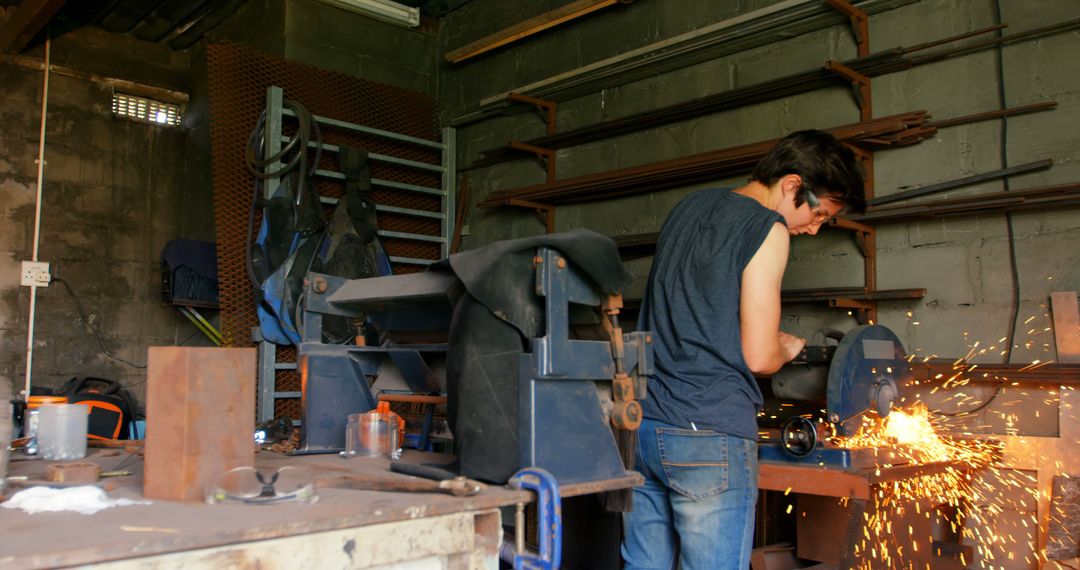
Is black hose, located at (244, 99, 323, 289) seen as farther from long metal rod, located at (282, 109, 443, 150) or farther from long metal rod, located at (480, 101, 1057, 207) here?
long metal rod, located at (480, 101, 1057, 207)

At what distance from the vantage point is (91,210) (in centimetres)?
561

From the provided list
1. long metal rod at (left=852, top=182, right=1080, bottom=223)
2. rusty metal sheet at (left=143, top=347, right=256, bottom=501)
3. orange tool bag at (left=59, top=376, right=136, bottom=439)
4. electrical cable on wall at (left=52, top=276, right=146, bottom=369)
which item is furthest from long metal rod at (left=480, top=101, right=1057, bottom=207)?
electrical cable on wall at (left=52, top=276, right=146, bottom=369)

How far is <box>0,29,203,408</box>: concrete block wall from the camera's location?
5.33m

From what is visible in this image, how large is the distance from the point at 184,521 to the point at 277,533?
0.49 feet

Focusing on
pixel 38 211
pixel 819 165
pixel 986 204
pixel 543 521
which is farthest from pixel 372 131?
pixel 543 521

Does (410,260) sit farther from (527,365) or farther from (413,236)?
(527,365)

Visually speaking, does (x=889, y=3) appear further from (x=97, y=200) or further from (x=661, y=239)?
(x=97, y=200)

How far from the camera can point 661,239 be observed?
80.6 inches

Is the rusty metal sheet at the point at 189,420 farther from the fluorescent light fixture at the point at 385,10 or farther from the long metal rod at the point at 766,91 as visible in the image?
the fluorescent light fixture at the point at 385,10

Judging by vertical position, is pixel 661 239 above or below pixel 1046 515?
above

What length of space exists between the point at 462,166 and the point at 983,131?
9.70 feet

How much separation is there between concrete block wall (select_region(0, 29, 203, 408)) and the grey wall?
2.95 meters

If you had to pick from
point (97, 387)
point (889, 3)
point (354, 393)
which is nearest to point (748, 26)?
point (889, 3)

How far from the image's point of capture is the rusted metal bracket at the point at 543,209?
446 cm
